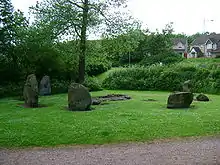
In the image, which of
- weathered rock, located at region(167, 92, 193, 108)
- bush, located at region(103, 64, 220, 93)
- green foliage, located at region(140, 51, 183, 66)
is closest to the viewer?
weathered rock, located at region(167, 92, 193, 108)

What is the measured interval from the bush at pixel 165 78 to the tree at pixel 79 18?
8806 millimetres

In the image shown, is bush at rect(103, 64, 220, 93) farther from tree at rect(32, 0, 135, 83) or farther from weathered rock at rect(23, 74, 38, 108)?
weathered rock at rect(23, 74, 38, 108)

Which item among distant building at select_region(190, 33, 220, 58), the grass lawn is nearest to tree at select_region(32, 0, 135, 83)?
the grass lawn

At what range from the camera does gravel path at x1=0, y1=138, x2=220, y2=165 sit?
739 centimetres

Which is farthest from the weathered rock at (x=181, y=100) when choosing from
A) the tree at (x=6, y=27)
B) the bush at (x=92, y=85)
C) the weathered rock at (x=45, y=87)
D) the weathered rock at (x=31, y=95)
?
the tree at (x=6, y=27)

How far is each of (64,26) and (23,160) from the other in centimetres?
1649

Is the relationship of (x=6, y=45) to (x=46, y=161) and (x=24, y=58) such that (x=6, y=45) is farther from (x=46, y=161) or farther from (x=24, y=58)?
(x=46, y=161)

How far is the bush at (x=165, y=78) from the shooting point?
2781 centimetres

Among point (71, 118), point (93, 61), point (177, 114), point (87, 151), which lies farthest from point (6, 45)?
point (87, 151)

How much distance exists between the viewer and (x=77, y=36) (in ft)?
79.6

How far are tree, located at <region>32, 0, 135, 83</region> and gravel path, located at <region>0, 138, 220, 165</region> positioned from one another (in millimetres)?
15401

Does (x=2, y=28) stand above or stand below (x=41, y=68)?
above

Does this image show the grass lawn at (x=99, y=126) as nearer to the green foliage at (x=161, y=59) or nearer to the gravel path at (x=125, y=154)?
the gravel path at (x=125, y=154)

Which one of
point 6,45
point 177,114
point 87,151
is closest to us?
point 87,151
